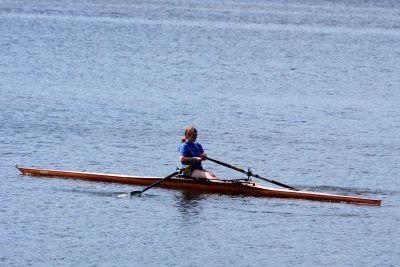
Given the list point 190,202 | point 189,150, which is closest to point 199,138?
point 189,150

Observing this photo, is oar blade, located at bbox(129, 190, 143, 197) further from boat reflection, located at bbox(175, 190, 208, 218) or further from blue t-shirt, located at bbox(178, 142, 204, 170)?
blue t-shirt, located at bbox(178, 142, 204, 170)

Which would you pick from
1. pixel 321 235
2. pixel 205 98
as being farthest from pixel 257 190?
pixel 205 98

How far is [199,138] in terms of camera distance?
116ft

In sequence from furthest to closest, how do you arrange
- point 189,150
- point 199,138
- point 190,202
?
1. point 199,138
2. point 189,150
3. point 190,202

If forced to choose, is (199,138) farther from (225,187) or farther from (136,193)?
(136,193)

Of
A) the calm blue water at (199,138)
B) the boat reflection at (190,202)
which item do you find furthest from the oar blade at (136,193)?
the boat reflection at (190,202)

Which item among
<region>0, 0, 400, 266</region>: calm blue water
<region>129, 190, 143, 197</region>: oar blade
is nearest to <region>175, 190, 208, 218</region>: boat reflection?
<region>0, 0, 400, 266</region>: calm blue water

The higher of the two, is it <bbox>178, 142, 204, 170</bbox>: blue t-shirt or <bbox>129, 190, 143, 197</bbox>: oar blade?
<bbox>178, 142, 204, 170</bbox>: blue t-shirt

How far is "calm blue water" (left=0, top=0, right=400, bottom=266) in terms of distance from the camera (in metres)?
22.5

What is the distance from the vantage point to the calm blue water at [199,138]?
2248 cm

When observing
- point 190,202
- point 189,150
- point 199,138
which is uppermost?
point 199,138

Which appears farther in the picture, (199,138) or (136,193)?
(199,138)

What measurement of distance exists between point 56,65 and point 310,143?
21548mm

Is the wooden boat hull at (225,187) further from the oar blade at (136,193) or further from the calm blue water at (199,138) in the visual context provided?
the oar blade at (136,193)
